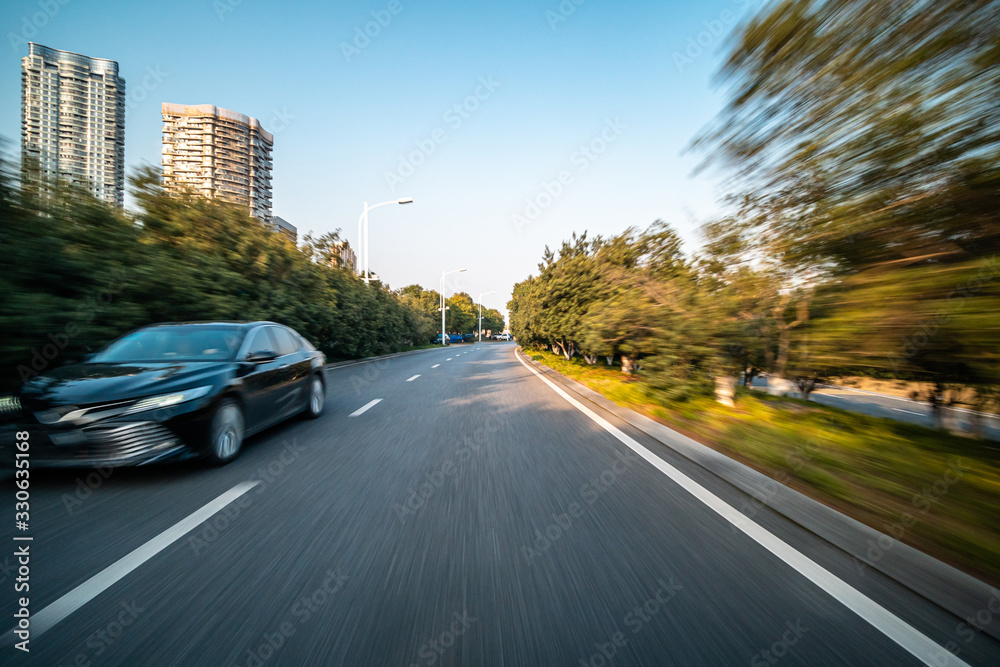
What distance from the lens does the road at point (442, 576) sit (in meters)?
1.91

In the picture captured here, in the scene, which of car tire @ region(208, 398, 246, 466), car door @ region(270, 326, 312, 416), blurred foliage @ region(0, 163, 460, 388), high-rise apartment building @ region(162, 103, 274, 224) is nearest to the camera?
car tire @ region(208, 398, 246, 466)

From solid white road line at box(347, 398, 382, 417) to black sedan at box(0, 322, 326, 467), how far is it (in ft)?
5.23

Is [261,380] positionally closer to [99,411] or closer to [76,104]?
[99,411]

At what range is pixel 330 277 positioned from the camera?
884 inches

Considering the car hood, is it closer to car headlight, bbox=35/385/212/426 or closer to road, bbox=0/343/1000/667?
car headlight, bbox=35/385/212/426

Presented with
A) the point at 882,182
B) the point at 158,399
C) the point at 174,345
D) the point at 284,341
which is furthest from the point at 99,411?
the point at 882,182

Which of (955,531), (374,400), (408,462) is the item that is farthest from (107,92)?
(955,531)

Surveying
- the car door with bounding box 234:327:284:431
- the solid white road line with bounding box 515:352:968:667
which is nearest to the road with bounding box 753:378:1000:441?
the solid white road line with bounding box 515:352:968:667

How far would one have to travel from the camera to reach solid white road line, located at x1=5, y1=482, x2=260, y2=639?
2.03 metres

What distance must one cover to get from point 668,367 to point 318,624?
7.93m

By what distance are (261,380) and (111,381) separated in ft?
5.03

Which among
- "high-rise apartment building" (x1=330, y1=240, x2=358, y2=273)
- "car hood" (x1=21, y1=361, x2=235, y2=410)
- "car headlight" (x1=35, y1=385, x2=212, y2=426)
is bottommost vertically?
"car headlight" (x1=35, y1=385, x2=212, y2=426)

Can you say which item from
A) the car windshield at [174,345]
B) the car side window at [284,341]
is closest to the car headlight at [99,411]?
the car windshield at [174,345]

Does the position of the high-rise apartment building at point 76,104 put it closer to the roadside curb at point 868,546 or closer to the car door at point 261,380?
the car door at point 261,380
